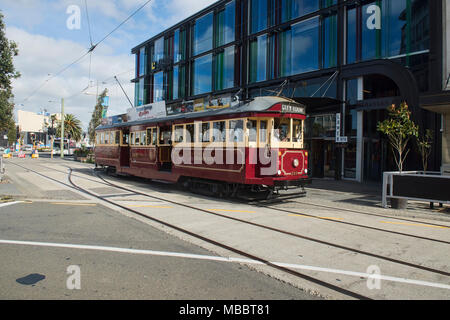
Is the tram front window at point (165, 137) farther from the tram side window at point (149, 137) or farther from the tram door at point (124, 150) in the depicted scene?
the tram door at point (124, 150)

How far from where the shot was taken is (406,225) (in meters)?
7.48

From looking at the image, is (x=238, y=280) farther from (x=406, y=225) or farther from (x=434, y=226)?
(x=434, y=226)

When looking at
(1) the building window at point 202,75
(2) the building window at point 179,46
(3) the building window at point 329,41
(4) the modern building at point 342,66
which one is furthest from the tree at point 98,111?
(3) the building window at point 329,41

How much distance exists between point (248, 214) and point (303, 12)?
52.6 ft

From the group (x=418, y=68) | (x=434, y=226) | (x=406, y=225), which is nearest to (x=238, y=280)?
(x=406, y=225)

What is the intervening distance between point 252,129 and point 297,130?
172 centimetres

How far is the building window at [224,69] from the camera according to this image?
2486 centimetres

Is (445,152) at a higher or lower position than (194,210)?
higher

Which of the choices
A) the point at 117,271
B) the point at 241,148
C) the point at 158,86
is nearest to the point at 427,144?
the point at 241,148

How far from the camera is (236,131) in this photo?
9.81m

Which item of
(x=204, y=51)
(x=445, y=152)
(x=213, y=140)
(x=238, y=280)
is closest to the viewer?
(x=238, y=280)

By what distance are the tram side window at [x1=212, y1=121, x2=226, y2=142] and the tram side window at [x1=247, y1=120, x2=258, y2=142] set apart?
956 mm

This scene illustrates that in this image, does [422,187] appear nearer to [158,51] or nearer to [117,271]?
[117,271]
